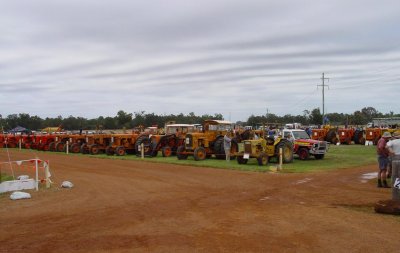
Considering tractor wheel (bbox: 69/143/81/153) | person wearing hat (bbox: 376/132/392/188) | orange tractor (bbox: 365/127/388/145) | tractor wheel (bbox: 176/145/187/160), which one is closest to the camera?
person wearing hat (bbox: 376/132/392/188)

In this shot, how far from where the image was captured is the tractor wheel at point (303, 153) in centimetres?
2547

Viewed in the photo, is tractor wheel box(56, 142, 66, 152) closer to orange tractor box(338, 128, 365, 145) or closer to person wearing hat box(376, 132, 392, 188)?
orange tractor box(338, 128, 365, 145)

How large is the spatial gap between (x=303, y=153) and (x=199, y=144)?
18.8 feet

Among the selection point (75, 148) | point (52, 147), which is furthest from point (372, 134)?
point (52, 147)

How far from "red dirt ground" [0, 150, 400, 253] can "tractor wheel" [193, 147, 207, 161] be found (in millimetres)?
9046

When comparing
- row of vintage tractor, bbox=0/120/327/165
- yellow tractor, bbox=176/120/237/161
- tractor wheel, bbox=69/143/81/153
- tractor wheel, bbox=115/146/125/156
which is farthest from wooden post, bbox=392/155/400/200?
tractor wheel, bbox=69/143/81/153

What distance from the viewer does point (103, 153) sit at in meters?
34.4

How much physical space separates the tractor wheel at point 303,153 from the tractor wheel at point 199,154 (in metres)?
5.20

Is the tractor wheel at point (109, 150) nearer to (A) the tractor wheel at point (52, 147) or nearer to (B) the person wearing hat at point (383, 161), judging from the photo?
(A) the tractor wheel at point (52, 147)

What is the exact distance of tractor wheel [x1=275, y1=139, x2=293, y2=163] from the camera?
23125 mm

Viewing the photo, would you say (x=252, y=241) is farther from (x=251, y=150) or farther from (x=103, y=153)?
(x=103, y=153)

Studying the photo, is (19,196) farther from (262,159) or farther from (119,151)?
(119,151)

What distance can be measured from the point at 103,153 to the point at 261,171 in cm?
1775

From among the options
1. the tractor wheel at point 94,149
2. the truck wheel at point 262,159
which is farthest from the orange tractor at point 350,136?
the truck wheel at point 262,159
